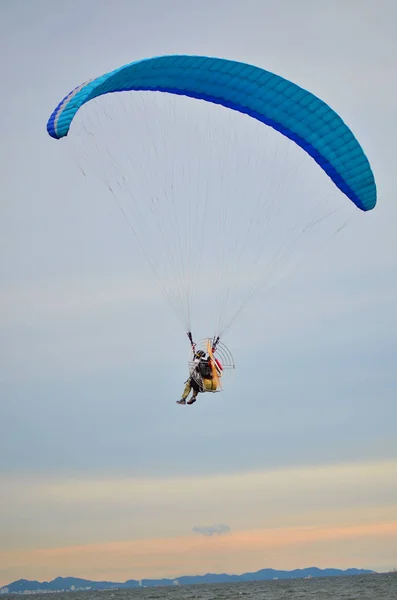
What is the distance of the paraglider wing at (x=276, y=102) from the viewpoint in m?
23.6

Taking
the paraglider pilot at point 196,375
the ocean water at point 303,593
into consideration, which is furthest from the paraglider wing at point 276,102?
the ocean water at point 303,593

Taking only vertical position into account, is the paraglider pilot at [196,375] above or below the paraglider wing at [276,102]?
below

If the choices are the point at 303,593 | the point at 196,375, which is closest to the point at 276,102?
the point at 196,375

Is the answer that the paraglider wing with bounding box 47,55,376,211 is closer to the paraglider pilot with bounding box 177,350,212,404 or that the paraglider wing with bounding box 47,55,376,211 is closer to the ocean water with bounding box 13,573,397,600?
the paraglider pilot with bounding box 177,350,212,404

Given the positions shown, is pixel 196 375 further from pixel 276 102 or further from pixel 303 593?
pixel 303 593

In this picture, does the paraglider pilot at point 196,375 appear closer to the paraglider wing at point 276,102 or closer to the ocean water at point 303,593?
the paraglider wing at point 276,102

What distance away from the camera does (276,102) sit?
2442 cm

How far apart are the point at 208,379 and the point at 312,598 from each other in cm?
3932

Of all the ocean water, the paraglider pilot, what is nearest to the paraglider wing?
the paraglider pilot

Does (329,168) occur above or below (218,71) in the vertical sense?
below

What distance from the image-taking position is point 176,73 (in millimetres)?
23734

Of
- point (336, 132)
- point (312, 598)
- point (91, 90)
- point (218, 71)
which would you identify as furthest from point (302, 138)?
point (312, 598)

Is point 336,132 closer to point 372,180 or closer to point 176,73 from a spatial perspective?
point 372,180

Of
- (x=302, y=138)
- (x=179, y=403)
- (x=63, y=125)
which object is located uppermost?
(x=302, y=138)
